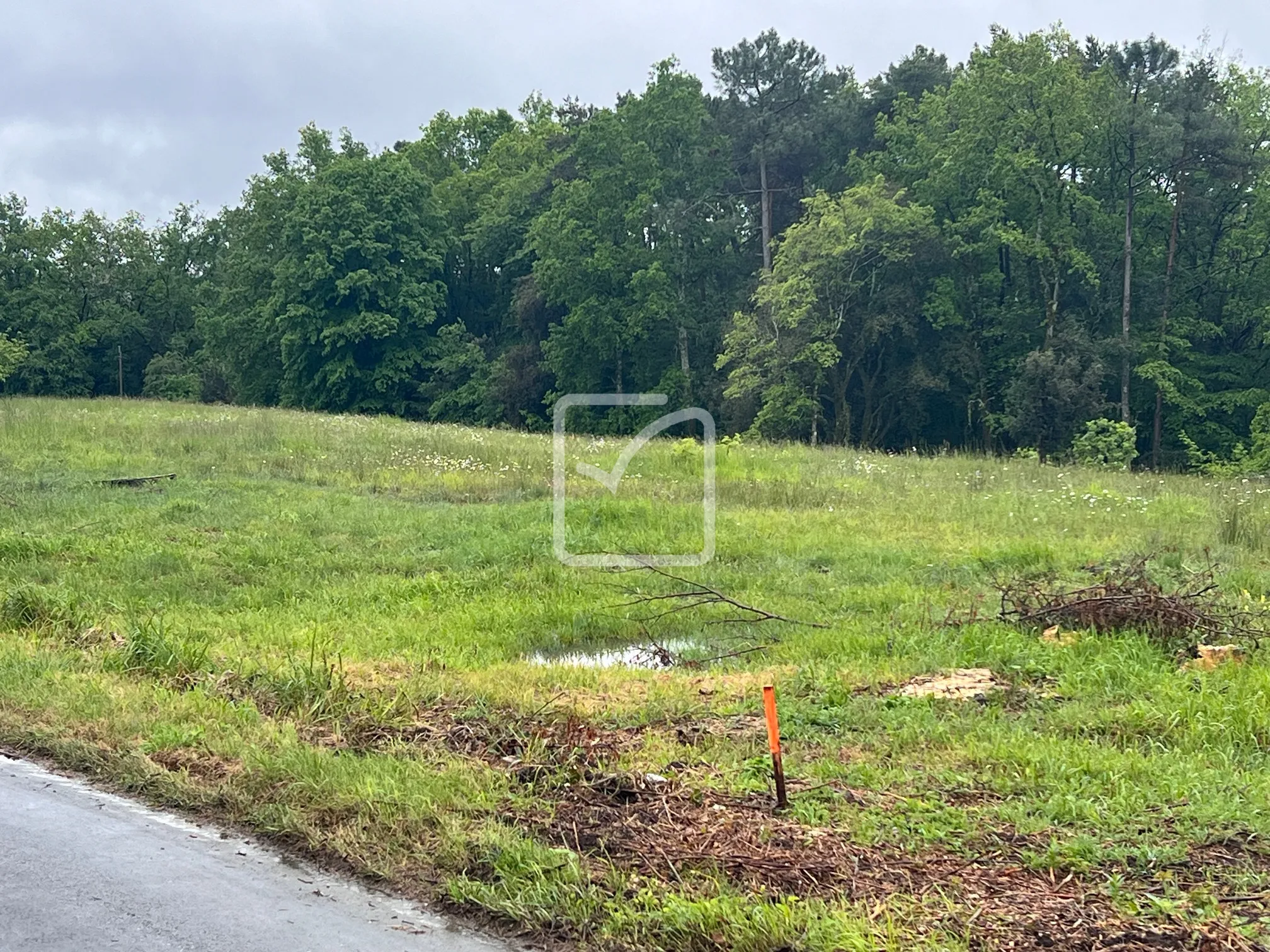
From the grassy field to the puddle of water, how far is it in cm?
11

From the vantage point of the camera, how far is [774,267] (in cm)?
3725

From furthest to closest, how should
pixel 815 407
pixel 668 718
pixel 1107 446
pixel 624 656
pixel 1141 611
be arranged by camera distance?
pixel 815 407
pixel 1107 446
pixel 624 656
pixel 1141 611
pixel 668 718

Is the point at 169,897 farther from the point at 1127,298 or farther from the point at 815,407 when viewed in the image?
the point at 1127,298

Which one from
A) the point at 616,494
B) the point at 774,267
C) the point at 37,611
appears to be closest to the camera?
the point at 37,611

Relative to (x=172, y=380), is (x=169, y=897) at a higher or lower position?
lower

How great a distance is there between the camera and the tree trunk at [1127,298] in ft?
113

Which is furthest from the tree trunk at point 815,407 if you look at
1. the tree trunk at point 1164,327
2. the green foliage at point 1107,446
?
the tree trunk at point 1164,327

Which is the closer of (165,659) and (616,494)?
(165,659)

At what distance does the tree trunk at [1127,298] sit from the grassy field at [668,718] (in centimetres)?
2358

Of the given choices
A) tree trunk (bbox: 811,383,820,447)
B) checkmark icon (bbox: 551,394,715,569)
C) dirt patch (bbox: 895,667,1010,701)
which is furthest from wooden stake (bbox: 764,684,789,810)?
tree trunk (bbox: 811,383,820,447)

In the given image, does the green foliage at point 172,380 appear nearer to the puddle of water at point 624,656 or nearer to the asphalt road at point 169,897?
the puddle of water at point 624,656

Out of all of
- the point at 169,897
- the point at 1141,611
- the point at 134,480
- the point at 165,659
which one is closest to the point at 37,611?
the point at 165,659

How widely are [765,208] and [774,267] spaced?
19.0 ft

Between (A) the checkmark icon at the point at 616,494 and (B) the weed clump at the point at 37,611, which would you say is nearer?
(B) the weed clump at the point at 37,611
